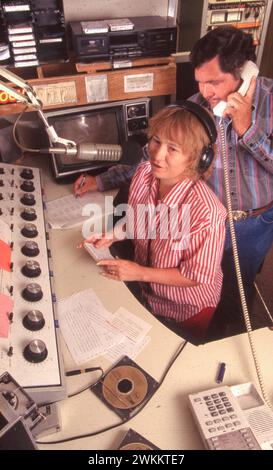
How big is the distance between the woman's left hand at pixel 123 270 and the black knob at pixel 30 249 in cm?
23

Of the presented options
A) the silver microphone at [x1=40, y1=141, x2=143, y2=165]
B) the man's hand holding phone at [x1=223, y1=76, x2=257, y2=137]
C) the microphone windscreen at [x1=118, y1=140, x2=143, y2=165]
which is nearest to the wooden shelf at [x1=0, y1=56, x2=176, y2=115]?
the microphone windscreen at [x1=118, y1=140, x2=143, y2=165]

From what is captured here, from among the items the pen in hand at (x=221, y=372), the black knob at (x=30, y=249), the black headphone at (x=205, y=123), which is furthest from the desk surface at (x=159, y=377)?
the black headphone at (x=205, y=123)

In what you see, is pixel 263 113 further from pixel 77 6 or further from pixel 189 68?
pixel 77 6

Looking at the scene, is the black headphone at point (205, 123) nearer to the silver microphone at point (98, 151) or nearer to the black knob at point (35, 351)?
the silver microphone at point (98, 151)

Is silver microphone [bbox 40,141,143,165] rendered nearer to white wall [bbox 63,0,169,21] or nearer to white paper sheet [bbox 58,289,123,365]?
white paper sheet [bbox 58,289,123,365]

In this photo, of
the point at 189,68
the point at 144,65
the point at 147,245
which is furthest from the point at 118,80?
the point at 147,245

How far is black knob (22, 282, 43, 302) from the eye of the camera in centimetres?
111

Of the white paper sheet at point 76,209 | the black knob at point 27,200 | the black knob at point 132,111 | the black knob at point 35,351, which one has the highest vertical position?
the black knob at point 132,111

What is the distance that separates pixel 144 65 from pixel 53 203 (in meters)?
0.72

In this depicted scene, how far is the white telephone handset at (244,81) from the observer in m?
1.37

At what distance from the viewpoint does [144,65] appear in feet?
5.66

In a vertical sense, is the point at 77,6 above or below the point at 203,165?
above
